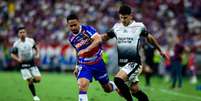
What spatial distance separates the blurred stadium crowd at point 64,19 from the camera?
39.2 meters

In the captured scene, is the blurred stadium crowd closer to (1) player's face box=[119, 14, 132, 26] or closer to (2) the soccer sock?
(1) player's face box=[119, 14, 132, 26]

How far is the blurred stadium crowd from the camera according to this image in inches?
1542

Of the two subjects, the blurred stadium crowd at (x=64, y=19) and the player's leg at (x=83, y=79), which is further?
the blurred stadium crowd at (x=64, y=19)

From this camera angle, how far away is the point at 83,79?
47.2 feet

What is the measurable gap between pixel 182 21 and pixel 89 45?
82.0ft

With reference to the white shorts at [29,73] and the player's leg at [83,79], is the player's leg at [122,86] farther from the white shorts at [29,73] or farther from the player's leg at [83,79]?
the white shorts at [29,73]

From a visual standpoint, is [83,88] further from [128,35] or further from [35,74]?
[35,74]

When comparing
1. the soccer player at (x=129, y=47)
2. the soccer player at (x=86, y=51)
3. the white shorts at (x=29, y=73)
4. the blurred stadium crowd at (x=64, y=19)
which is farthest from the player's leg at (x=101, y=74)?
the blurred stadium crowd at (x=64, y=19)

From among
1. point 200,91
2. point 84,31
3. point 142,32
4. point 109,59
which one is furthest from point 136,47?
point 109,59

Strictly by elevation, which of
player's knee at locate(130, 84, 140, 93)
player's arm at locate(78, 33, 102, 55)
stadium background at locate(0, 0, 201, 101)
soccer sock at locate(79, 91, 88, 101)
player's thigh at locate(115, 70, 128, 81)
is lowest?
soccer sock at locate(79, 91, 88, 101)

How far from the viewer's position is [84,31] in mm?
14750

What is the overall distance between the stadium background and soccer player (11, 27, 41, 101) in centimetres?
1721

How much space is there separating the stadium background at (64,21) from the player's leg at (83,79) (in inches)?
853

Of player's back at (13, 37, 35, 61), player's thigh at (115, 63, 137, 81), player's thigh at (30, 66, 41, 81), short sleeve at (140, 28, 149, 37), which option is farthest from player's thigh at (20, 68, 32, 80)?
short sleeve at (140, 28, 149, 37)
